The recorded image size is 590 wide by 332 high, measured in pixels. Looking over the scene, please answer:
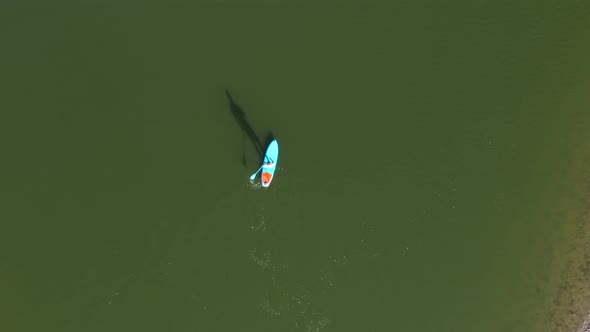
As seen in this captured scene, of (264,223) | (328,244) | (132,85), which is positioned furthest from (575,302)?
(132,85)

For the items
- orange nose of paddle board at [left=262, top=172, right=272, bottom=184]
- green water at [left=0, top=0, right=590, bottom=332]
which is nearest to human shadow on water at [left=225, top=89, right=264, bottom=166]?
green water at [left=0, top=0, right=590, bottom=332]

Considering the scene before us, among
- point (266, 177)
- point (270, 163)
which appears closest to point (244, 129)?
point (270, 163)

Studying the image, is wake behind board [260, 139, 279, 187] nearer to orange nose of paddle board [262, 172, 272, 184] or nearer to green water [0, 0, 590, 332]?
orange nose of paddle board [262, 172, 272, 184]

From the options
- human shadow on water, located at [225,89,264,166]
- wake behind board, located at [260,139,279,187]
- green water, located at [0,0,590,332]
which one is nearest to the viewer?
green water, located at [0,0,590,332]

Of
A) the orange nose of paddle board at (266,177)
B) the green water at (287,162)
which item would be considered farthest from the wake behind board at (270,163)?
the green water at (287,162)

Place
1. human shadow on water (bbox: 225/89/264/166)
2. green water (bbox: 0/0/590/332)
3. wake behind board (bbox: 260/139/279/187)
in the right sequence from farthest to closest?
human shadow on water (bbox: 225/89/264/166), wake behind board (bbox: 260/139/279/187), green water (bbox: 0/0/590/332)

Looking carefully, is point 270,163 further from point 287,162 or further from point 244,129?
point 244,129

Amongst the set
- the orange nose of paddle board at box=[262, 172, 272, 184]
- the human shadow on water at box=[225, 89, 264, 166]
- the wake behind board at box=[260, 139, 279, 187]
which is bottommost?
the orange nose of paddle board at box=[262, 172, 272, 184]
